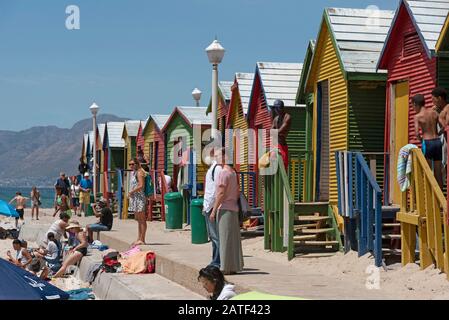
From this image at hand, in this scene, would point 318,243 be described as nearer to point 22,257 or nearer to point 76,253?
point 76,253

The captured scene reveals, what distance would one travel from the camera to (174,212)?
2305 centimetres

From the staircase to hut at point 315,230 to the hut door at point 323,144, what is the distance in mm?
1075

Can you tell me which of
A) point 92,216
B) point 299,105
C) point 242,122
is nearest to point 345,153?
point 299,105

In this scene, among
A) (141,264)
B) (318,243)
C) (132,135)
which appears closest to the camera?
(318,243)

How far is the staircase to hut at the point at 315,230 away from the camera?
614 inches

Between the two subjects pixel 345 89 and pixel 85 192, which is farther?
pixel 85 192

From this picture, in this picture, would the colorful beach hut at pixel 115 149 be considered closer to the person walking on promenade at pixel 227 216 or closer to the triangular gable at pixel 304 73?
the triangular gable at pixel 304 73

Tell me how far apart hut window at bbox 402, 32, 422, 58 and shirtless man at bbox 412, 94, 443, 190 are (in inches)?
109

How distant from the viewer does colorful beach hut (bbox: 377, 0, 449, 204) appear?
1437 centimetres

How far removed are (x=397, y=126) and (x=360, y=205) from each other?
2.55 metres

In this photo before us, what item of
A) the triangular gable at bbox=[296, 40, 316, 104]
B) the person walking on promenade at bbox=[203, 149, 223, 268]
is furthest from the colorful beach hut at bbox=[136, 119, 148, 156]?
the person walking on promenade at bbox=[203, 149, 223, 268]

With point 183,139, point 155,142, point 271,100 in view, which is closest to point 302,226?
point 271,100

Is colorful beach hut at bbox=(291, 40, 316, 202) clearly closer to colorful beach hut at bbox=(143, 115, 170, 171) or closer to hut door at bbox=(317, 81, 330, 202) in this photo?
hut door at bbox=(317, 81, 330, 202)
